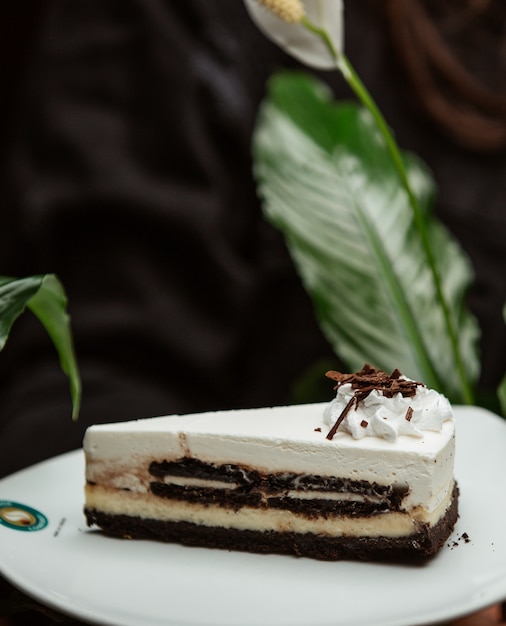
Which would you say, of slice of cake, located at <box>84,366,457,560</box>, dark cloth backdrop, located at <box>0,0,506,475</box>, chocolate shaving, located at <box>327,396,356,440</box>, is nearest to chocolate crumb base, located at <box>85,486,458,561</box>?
slice of cake, located at <box>84,366,457,560</box>

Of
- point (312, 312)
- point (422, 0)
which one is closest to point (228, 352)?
point (312, 312)

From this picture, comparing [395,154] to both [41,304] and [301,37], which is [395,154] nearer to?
[301,37]

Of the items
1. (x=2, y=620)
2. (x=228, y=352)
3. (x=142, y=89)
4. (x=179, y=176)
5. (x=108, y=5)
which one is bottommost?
(x=228, y=352)

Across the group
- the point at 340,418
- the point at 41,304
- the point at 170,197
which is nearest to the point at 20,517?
the point at 41,304

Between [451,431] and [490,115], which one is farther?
[490,115]

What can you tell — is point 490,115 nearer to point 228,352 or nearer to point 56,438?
point 228,352

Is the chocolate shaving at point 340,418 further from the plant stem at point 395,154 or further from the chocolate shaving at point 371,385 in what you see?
the plant stem at point 395,154

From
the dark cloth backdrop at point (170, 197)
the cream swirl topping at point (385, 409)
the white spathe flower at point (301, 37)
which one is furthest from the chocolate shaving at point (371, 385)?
the dark cloth backdrop at point (170, 197)

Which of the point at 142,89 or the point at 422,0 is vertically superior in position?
the point at 422,0
